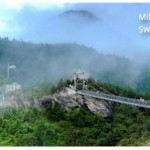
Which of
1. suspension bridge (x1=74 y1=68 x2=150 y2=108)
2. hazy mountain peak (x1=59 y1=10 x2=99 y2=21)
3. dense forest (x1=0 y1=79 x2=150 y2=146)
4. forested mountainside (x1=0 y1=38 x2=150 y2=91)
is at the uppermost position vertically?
hazy mountain peak (x1=59 y1=10 x2=99 y2=21)

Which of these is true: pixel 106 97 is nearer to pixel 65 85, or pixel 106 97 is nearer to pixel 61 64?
pixel 65 85

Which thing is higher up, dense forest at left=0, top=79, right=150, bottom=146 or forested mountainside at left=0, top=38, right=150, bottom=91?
forested mountainside at left=0, top=38, right=150, bottom=91

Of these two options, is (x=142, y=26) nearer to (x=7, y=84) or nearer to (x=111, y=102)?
(x=111, y=102)

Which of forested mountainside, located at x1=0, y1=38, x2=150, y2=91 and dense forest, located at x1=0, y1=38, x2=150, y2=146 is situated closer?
dense forest, located at x1=0, y1=38, x2=150, y2=146

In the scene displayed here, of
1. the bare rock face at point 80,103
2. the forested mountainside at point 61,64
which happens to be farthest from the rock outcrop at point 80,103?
the forested mountainside at point 61,64

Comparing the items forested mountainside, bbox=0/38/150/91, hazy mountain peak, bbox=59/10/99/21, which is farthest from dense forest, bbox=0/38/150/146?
hazy mountain peak, bbox=59/10/99/21

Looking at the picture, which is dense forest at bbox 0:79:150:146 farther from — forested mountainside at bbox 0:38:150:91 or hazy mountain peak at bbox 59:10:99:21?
hazy mountain peak at bbox 59:10:99:21
